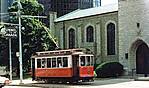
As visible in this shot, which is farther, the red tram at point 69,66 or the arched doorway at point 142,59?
the arched doorway at point 142,59

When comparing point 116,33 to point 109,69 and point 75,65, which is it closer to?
point 109,69

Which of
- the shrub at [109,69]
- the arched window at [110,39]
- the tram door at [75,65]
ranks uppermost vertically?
the arched window at [110,39]

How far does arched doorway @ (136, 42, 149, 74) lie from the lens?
155ft

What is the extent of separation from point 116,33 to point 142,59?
5.37m

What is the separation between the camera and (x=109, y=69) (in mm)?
45438

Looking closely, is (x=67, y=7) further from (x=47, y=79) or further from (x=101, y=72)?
(x=47, y=79)

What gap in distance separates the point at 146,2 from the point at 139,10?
4.15 ft

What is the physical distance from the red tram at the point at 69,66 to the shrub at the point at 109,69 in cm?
848

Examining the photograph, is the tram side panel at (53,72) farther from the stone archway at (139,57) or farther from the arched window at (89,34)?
the arched window at (89,34)

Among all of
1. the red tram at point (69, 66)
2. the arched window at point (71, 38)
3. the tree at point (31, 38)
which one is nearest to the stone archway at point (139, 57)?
the tree at point (31, 38)

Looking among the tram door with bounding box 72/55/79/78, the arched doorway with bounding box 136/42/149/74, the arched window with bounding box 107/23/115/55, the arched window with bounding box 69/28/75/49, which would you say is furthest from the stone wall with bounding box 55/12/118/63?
the tram door with bounding box 72/55/79/78

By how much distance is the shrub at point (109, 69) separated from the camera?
44969 millimetres

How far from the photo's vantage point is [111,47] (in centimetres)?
5284

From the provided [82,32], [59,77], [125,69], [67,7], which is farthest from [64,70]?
[67,7]
